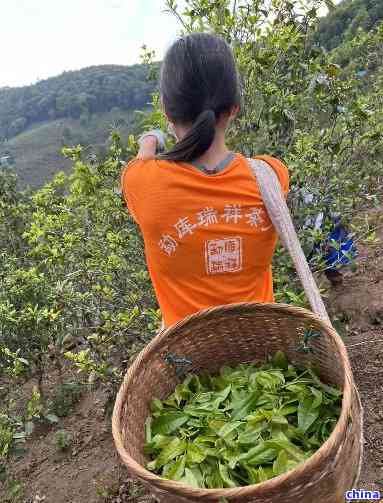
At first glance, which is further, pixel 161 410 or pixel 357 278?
pixel 357 278

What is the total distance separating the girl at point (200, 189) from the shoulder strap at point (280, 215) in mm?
32

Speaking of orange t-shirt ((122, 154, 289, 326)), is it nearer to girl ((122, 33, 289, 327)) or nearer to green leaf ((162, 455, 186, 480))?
girl ((122, 33, 289, 327))

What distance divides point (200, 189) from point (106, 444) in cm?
265

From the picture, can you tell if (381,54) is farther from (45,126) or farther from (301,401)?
(45,126)

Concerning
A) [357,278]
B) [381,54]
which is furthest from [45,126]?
[357,278]

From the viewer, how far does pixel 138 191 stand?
1.70 m

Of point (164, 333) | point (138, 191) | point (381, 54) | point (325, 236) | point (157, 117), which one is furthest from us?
point (381, 54)

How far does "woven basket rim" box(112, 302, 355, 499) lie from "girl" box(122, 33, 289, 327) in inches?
4.9

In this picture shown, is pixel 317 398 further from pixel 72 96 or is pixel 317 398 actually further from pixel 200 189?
pixel 72 96

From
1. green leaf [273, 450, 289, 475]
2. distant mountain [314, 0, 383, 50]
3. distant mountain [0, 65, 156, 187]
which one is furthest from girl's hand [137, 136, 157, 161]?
distant mountain [0, 65, 156, 187]

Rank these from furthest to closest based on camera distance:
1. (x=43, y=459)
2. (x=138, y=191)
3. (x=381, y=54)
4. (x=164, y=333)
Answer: (x=381, y=54), (x=43, y=459), (x=164, y=333), (x=138, y=191)

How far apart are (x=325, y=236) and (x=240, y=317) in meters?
1.38

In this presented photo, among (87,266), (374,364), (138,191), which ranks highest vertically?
(138,191)

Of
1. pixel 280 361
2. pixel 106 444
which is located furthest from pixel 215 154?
pixel 106 444
